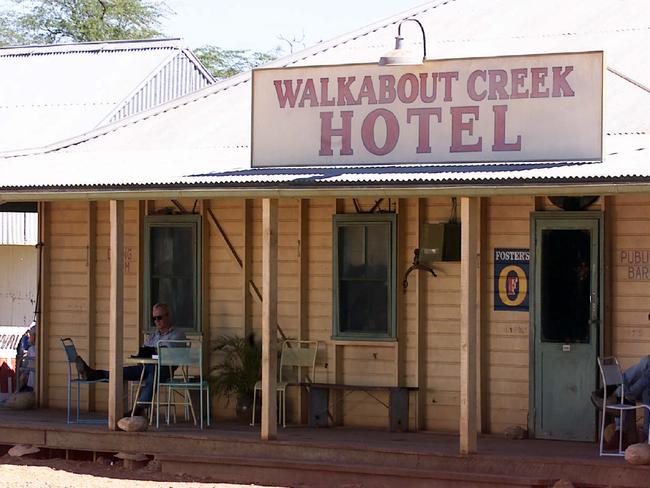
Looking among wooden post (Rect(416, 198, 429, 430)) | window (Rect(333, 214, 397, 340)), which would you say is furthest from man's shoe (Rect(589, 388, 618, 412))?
window (Rect(333, 214, 397, 340))

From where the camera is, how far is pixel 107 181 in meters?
12.8

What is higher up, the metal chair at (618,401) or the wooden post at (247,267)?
the wooden post at (247,267)

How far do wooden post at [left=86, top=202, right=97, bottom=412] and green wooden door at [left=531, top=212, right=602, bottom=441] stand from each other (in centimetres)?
506

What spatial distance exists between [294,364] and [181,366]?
4.19 ft

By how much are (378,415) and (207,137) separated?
3.64 metres

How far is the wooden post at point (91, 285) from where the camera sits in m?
15.0

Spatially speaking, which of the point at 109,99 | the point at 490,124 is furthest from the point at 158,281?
the point at 109,99

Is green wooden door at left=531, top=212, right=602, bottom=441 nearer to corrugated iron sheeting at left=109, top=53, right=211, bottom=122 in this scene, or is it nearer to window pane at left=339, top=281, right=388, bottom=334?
window pane at left=339, top=281, right=388, bottom=334

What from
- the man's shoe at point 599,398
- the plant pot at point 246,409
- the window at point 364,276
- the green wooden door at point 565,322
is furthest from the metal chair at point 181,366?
the man's shoe at point 599,398

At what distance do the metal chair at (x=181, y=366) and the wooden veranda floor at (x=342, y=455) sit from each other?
0.29 meters

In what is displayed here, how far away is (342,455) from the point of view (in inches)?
478

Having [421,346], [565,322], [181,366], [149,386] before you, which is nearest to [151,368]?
[149,386]

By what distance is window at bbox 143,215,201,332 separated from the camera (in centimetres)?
1449

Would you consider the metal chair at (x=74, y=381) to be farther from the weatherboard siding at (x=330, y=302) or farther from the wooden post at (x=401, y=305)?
the wooden post at (x=401, y=305)
